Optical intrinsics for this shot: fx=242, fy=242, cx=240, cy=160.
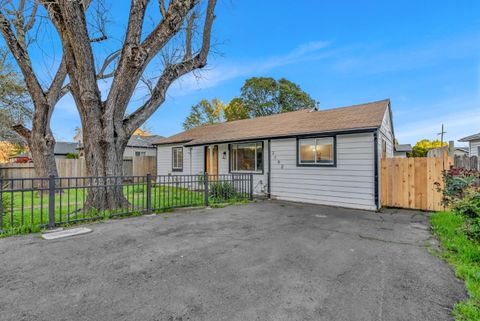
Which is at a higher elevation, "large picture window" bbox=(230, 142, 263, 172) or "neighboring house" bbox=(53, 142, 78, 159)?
"neighboring house" bbox=(53, 142, 78, 159)

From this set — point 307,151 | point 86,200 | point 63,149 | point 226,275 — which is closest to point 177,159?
point 86,200

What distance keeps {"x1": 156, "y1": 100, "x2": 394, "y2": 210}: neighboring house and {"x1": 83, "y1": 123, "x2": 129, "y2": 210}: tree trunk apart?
16.9 feet

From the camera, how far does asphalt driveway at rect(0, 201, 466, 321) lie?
7.16 feet

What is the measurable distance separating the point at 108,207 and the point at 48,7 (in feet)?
16.3

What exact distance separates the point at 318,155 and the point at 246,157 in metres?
3.39

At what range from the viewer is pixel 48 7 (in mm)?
5680

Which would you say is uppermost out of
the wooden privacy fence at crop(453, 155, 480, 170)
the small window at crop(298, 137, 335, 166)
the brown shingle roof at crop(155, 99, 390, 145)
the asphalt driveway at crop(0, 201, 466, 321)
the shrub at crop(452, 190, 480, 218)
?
the brown shingle roof at crop(155, 99, 390, 145)

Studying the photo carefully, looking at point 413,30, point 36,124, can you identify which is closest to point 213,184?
point 36,124

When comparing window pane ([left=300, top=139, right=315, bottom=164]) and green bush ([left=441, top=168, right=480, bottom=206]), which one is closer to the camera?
green bush ([left=441, top=168, right=480, bottom=206])

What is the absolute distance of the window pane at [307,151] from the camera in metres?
8.56

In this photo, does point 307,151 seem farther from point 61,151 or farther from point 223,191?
point 61,151

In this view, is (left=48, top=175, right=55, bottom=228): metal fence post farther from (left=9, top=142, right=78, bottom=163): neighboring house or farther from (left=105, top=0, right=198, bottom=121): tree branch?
(left=9, top=142, right=78, bottom=163): neighboring house

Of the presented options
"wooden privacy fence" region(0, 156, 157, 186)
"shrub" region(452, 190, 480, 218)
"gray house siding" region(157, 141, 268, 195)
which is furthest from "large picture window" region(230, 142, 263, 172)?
"wooden privacy fence" region(0, 156, 157, 186)

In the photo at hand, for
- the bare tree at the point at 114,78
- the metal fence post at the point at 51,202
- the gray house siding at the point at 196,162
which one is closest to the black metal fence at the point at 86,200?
the metal fence post at the point at 51,202
